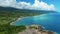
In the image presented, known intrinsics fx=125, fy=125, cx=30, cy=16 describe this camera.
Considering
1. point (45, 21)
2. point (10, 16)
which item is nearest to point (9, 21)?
point (10, 16)

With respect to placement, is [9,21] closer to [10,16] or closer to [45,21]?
[10,16]

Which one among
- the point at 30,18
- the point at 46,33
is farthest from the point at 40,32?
the point at 30,18

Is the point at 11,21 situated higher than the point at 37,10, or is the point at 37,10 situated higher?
the point at 37,10

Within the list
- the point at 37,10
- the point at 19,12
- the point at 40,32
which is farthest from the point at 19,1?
the point at 40,32

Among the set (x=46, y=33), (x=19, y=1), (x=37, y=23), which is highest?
(x=19, y=1)

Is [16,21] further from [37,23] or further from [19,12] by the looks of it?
[37,23]

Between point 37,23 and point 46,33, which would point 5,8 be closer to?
point 37,23
